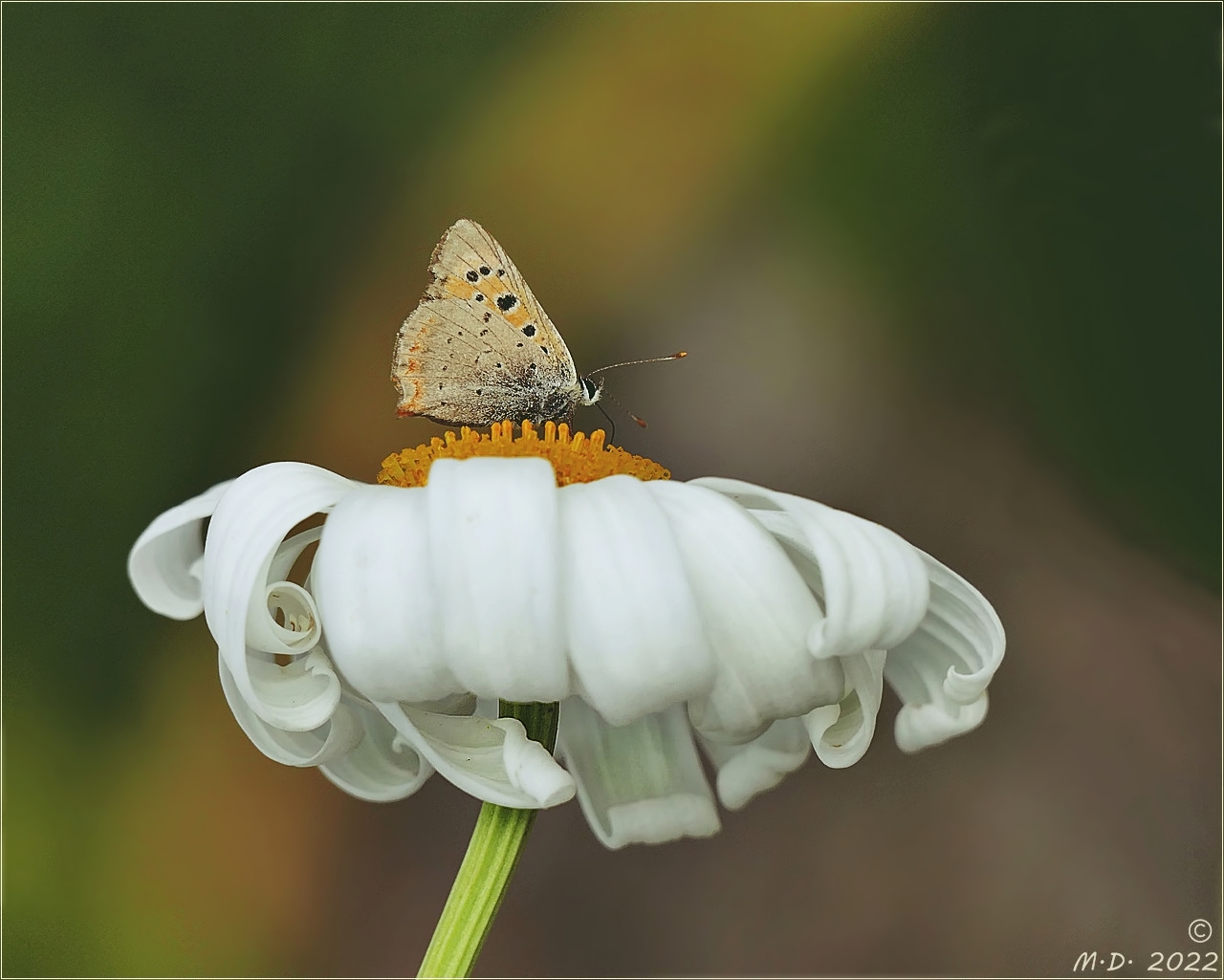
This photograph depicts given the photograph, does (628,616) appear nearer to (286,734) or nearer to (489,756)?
(489,756)

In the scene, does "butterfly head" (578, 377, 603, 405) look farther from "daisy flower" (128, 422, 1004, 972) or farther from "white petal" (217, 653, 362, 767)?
"white petal" (217, 653, 362, 767)

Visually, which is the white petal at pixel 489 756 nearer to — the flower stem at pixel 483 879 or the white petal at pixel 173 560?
the flower stem at pixel 483 879

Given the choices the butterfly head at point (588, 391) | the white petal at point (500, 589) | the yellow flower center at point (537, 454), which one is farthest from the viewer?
the butterfly head at point (588, 391)

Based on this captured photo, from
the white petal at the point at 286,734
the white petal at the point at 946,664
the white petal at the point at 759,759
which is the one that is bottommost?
the white petal at the point at 759,759

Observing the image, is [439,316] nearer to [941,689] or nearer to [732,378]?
[941,689]

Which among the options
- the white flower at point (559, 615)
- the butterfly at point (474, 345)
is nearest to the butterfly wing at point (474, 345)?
the butterfly at point (474, 345)

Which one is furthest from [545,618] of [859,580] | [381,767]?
[381,767]

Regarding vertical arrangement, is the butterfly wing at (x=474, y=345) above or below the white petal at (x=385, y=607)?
above
